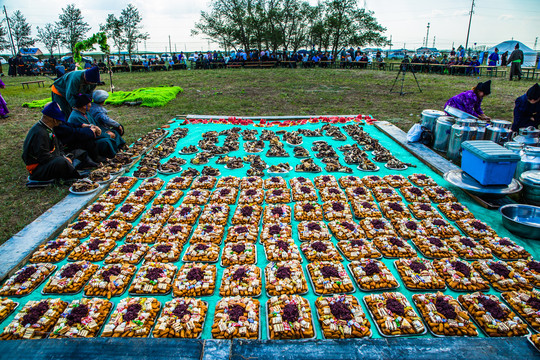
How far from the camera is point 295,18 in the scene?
39219 mm

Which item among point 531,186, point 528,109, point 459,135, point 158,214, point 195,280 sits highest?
point 528,109

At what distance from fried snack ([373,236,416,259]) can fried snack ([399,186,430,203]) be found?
1462mm

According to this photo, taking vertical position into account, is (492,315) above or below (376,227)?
below

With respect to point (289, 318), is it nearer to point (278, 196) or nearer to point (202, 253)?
point (202, 253)

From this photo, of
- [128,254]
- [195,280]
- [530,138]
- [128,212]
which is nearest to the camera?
[195,280]

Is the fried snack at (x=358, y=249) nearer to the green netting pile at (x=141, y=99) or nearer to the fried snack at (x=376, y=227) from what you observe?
the fried snack at (x=376, y=227)

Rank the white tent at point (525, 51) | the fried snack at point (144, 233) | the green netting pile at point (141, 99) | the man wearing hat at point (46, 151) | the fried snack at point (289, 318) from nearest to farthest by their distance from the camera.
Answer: the fried snack at point (289, 318) → the fried snack at point (144, 233) → the man wearing hat at point (46, 151) → the green netting pile at point (141, 99) → the white tent at point (525, 51)

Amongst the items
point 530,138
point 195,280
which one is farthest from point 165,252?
point 530,138

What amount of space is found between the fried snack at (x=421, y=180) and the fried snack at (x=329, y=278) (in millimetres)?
3128

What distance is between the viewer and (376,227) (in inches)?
183

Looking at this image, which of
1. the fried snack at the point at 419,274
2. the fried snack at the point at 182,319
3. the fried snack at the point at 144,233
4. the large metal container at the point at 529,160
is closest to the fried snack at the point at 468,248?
the fried snack at the point at 419,274

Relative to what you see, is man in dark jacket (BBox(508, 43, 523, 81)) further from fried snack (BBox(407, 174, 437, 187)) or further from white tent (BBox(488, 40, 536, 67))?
fried snack (BBox(407, 174, 437, 187))

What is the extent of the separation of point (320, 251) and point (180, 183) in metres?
3.20

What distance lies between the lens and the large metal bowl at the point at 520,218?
14.6ft
